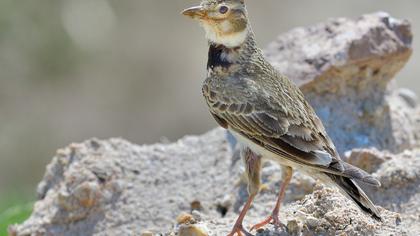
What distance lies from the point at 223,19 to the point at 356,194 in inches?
70.3

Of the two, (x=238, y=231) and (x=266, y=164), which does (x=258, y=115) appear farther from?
(x=266, y=164)

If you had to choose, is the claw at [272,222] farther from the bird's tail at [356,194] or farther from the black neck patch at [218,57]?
the black neck patch at [218,57]

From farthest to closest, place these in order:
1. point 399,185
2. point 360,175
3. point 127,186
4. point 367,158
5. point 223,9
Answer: point 127,186
point 367,158
point 399,185
point 223,9
point 360,175

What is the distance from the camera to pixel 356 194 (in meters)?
6.72

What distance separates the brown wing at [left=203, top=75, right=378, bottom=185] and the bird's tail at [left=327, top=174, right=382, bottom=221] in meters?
0.15

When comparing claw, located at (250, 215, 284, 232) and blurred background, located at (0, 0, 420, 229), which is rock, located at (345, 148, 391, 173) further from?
blurred background, located at (0, 0, 420, 229)

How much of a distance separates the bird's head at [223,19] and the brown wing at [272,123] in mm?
373

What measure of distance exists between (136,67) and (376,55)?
35.0ft

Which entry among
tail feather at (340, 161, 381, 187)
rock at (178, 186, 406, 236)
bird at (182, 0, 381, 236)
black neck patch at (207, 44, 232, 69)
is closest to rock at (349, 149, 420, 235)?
bird at (182, 0, 381, 236)

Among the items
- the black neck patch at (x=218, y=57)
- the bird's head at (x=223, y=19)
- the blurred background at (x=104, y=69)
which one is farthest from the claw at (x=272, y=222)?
the blurred background at (x=104, y=69)

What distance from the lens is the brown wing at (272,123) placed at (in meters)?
6.93

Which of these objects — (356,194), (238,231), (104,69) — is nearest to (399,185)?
(356,194)

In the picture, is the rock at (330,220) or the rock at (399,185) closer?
the rock at (330,220)

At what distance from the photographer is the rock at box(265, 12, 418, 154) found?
903 cm
